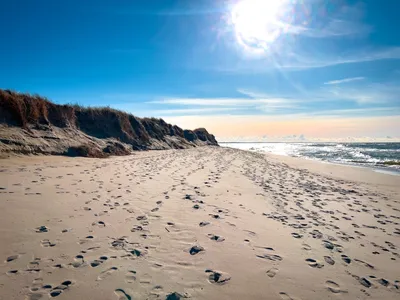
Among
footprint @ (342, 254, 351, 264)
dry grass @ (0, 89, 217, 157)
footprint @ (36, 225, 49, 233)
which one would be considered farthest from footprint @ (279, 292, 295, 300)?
dry grass @ (0, 89, 217, 157)

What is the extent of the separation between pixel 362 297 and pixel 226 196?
14.9 feet

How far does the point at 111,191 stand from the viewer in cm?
689

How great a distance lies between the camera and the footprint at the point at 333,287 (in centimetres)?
303

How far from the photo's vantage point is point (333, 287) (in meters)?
3.09

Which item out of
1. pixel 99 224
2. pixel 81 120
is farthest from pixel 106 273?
pixel 81 120

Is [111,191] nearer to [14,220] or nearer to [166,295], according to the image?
[14,220]

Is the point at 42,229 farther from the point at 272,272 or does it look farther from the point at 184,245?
the point at 272,272

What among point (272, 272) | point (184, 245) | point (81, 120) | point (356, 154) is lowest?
point (272, 272)

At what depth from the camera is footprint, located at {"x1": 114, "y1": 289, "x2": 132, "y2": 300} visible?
8.51 ft

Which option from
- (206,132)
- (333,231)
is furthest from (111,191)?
(206,132)

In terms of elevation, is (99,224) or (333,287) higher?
(99,224)

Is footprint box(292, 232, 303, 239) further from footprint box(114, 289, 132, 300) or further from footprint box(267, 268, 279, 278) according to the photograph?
footprint box(114, 289, 132, 300)

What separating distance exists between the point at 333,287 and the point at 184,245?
7.28 feet

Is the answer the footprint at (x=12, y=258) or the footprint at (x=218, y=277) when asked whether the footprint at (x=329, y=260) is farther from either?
the footprint at (x=12, y=258)
